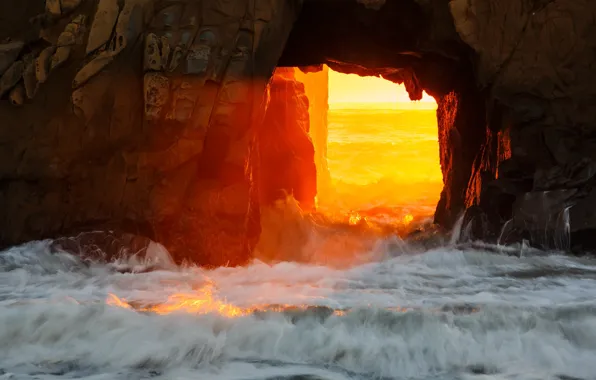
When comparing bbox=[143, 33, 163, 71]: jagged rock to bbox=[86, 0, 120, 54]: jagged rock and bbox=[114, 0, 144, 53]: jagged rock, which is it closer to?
bbox=[114, 0, 144, 53]: jagged rock

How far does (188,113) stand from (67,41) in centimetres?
168

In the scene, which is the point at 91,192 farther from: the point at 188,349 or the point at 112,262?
the point at 188,349

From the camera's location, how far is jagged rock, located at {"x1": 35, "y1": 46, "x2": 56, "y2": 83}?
285 inches

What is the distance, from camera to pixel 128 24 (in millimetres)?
7195

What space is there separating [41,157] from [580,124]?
6.93m

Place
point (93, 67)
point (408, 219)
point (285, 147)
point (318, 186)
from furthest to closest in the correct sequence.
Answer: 1. point (318, 186)
2. point (285, 147)
3. point (408, 219)
4. point (93, 67)

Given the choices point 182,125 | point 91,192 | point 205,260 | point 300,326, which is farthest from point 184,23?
point 300,326

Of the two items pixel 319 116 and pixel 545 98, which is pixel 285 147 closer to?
pixel 319 116

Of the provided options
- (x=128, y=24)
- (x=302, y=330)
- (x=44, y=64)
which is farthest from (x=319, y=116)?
(x=302, y=330)

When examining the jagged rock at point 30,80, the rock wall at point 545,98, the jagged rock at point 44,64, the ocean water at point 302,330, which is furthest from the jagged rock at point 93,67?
the rock wall at point 545,98

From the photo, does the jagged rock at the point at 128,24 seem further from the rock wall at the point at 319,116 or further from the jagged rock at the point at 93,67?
the rock wall at the point at 319,116

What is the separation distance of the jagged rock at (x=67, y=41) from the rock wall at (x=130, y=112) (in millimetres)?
12

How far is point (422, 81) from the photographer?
34.2 feet

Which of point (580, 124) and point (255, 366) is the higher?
point (580, 124)
